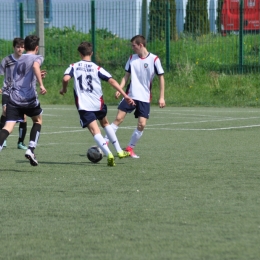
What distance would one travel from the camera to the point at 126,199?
8391 millimetres

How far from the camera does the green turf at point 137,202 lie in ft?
20.5

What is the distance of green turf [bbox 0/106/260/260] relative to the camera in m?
6.23

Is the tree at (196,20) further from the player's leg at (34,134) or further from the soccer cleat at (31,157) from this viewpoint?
the soccer cleat at (31,157)

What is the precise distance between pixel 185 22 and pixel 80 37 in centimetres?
373

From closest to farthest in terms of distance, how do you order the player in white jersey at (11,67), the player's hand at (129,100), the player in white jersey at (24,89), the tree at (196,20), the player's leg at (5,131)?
the player's leg at (5,131) < the player in white jersey at (24,89) < the player's hand at (129,100) < the player in white jersey at (11,67) < the tree at (196,20)

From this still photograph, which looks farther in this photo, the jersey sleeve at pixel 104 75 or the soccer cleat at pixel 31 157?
the jersey sleeve at pixel 104 75

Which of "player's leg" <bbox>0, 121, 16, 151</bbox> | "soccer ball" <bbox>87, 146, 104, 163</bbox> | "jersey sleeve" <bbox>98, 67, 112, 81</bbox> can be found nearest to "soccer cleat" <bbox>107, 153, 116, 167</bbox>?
"soccer ball" <bbox>87, 146, 104, 163</bbox>

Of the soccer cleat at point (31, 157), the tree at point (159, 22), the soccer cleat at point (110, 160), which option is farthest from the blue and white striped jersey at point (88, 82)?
the tree at point (159, 22)

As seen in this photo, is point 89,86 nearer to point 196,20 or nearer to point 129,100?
point 129,100

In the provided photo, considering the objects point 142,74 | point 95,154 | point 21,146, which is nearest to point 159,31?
point 21,146

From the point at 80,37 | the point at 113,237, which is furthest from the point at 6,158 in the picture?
the point at 80,37

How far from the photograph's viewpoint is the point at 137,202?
26.9ft

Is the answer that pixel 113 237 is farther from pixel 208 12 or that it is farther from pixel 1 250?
pixel 208 12

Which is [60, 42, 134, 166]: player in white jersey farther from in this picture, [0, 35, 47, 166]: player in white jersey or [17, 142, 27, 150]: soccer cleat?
[17, 142, 27, 150]: soccer cleat
